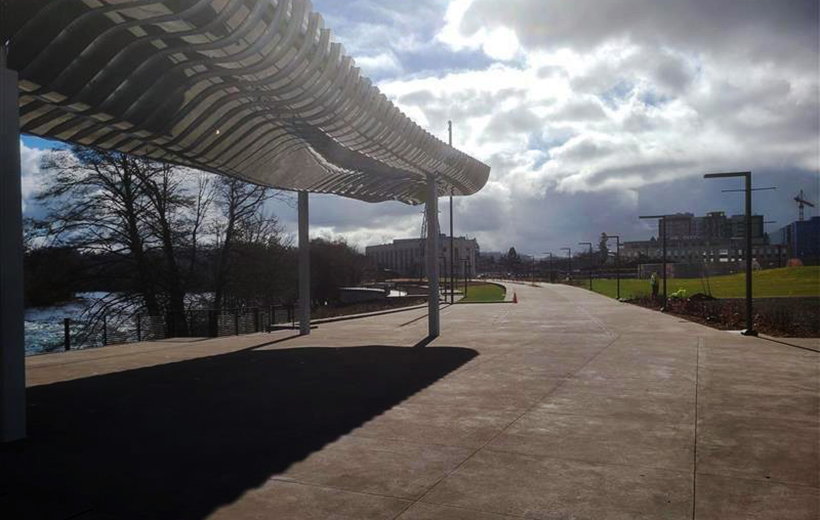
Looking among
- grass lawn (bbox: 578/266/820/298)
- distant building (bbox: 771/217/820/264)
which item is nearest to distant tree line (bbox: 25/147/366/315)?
grass lawn (bbox: 578/266/820/298)

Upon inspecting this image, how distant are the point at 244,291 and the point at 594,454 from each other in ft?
81.9

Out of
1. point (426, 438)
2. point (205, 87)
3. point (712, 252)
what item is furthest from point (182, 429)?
point (712, 252)

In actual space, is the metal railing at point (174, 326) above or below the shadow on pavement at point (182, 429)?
below

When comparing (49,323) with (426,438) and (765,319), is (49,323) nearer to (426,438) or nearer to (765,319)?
(426,438)

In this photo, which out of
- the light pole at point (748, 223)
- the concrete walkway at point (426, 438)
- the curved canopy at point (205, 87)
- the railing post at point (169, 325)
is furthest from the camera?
the railing post at point (169, 325)

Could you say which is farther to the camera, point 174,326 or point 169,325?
point 174,326

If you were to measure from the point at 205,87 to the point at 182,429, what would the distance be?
20.0 feet

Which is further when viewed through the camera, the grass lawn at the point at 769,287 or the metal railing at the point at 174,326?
the grass lawn at the point at 769,287

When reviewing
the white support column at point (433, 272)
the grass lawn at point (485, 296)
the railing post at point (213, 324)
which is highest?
the white support column at point (433, 272)

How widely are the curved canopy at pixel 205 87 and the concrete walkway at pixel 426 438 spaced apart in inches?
176

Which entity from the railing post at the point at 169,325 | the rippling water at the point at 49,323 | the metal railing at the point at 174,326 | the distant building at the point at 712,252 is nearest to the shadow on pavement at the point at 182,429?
the metal railing at the point at 174,326

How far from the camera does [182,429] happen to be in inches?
282

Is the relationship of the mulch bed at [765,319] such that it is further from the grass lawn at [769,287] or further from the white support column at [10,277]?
the white support column at [10,277]

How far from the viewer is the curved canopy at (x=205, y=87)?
7750mm
